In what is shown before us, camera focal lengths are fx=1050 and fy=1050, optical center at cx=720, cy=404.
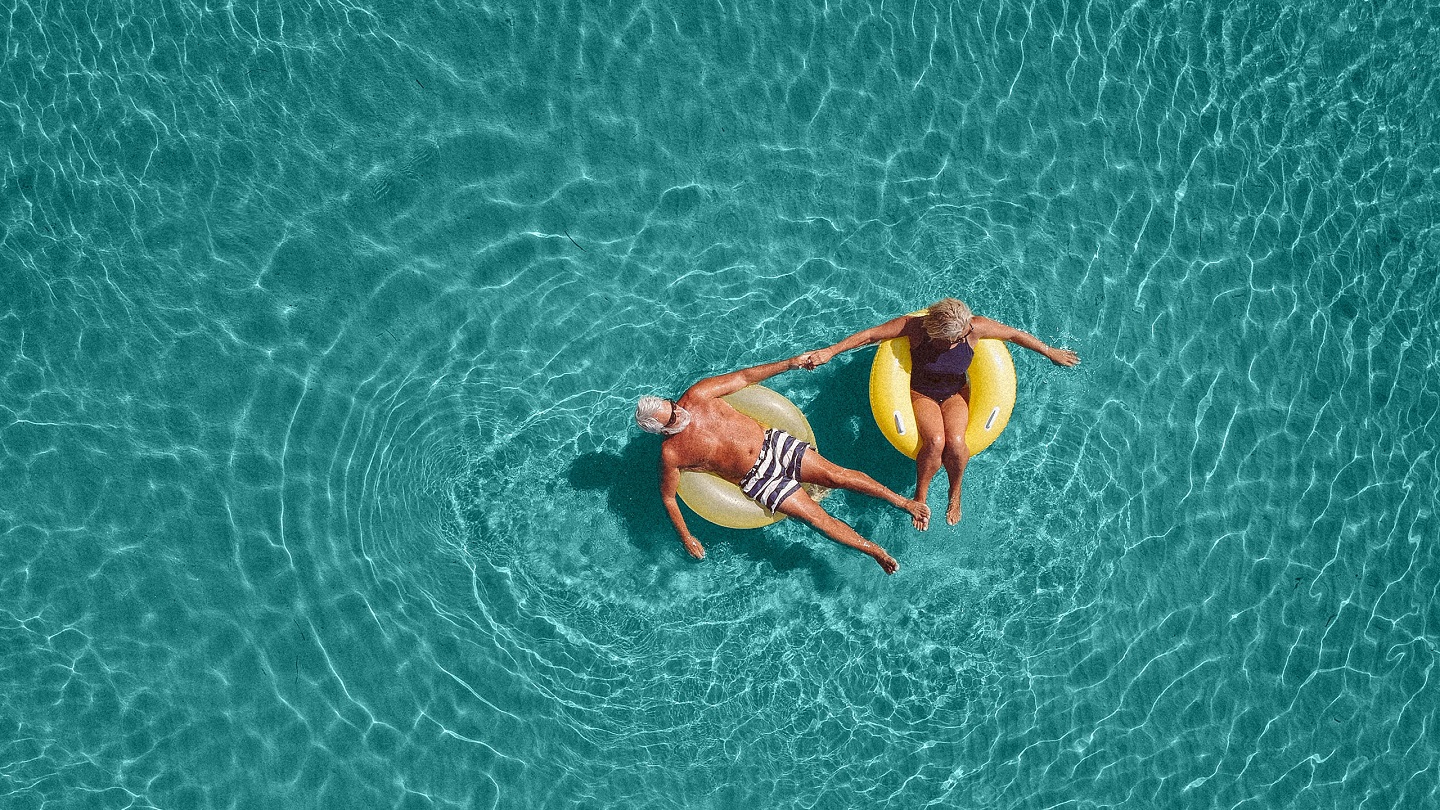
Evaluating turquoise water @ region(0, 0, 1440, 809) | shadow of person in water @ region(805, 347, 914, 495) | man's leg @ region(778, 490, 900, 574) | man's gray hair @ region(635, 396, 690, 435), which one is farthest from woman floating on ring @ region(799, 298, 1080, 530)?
man's gray hair @ region(635, 396, 690, 435)

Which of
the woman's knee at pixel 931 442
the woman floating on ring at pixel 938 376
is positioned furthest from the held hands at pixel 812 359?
the woman's knee at pixel 931 442

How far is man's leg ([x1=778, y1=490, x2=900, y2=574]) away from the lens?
4.95 m

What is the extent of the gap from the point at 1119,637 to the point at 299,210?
4.84 m

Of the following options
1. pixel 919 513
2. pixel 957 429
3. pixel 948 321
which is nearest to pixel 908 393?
pixel 957 429

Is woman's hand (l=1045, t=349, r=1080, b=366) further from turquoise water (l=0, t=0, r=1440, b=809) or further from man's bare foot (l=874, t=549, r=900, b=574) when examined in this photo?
man's bare foot (l=874, t=549, r=900, b=574)

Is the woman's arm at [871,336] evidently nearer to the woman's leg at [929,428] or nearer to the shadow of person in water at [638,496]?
the woman's leg at [929,428]

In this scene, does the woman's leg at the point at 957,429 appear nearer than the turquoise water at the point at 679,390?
Yes

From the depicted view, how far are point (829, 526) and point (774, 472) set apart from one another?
422 mm

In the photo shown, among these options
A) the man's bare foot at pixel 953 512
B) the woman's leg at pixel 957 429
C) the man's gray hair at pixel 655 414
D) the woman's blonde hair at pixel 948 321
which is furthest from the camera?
the man's bare foot at pixel 953 512

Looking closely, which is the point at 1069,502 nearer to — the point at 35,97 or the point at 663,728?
the point at 663,728

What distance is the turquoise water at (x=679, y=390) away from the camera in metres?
5.26

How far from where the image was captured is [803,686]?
544 centimetres

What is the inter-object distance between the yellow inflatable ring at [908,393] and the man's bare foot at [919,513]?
0.79 ft

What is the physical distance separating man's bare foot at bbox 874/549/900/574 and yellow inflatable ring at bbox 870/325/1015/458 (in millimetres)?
500
